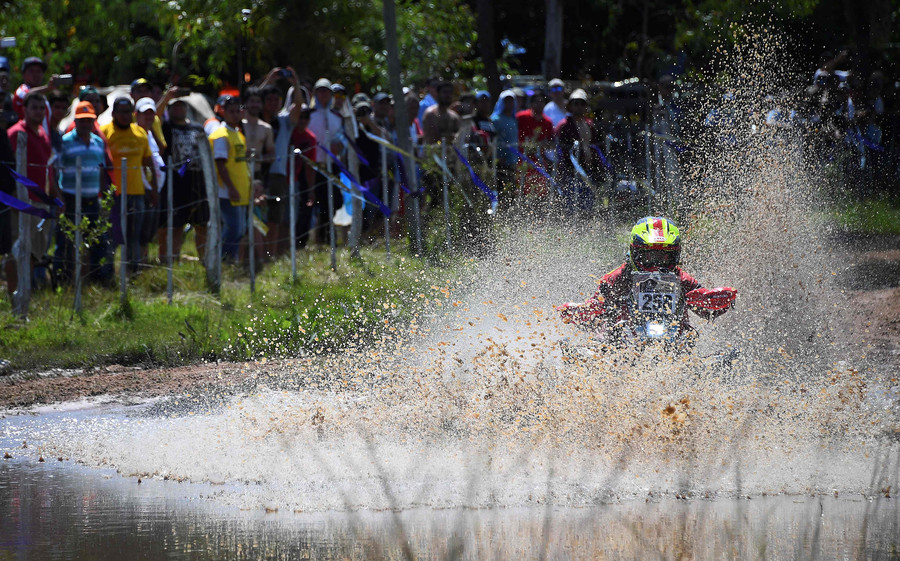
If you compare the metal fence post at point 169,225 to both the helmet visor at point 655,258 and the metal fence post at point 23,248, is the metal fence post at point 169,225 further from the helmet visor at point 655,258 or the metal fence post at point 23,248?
the helmet visor at point 655,258

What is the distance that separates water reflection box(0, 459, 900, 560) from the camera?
5.74m

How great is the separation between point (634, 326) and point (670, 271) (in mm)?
501

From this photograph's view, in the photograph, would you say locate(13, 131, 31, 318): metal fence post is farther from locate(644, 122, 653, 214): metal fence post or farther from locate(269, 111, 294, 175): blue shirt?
locate(644, 122, 653, 214): metal fence post

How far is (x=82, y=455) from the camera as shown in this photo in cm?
816

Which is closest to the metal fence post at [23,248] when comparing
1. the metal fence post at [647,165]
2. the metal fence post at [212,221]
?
the metal fence post at [212,221]

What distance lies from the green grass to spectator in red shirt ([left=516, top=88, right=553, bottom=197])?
13.1 ft

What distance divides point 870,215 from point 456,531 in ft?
39.7

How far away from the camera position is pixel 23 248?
484 inches

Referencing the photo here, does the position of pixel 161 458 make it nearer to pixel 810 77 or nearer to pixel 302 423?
pixel 302 423

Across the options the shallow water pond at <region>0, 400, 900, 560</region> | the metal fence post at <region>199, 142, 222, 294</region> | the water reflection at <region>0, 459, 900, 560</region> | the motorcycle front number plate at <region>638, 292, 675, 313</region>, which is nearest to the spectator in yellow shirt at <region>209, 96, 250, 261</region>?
the metal fence post at <region>199, 142, 222, 294</region>

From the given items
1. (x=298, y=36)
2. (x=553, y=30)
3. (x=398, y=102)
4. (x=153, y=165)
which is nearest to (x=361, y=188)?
(x=398, y=102)

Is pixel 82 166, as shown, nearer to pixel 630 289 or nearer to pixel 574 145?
pixel 574 145

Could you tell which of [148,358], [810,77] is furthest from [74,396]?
[810,77]

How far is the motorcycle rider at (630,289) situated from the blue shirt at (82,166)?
19.8ft
